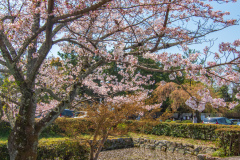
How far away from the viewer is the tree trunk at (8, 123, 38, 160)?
352 cm

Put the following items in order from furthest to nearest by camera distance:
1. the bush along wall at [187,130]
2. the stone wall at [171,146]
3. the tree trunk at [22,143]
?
the bush along wall at [187,130], the stone wall at [171,146], the tree trunk at [22,143]

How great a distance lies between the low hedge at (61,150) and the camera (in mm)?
6015

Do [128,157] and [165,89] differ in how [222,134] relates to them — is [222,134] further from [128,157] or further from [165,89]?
[165,89]

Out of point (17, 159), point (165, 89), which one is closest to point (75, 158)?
point (17, 159)

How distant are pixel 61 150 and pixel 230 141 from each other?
239 inches

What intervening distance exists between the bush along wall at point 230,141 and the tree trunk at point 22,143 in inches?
274

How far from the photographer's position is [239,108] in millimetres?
34969

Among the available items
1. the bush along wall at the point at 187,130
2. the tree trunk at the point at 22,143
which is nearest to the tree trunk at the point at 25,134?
the tree trunk at the point at 22,143

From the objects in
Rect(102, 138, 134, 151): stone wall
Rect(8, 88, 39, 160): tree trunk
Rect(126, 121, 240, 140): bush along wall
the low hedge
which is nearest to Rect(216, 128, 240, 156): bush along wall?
Rect(126, 121, 240, 140): bush along wall

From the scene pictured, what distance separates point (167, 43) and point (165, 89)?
54.6 feet

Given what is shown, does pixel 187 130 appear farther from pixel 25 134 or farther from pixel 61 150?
pixel 25 134

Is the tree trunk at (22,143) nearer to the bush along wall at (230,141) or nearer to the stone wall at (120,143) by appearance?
the bush along wall at (230,141)

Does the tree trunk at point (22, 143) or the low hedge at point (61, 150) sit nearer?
the tree trunk at point (22, 143)

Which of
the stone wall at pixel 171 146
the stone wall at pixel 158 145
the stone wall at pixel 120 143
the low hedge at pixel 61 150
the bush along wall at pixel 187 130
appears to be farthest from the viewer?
the stone wall at pixel 120 143
